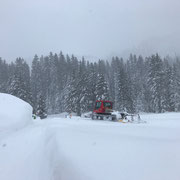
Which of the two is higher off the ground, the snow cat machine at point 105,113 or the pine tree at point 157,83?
the pine tree at point 157,83

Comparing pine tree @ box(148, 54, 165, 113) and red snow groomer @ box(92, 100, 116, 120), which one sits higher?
pine tree @ box(148, 54, 165, 113)

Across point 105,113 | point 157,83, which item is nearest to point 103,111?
point 105,113

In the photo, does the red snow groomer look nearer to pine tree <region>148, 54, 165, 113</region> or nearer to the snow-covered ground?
the snow-covered ground

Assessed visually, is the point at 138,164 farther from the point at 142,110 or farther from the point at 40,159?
the point at 142,110

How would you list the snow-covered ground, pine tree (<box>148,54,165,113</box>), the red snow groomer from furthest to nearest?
pine tree (<box>148,54,165,113</box>), the red snow groomer, the snow-covered ground

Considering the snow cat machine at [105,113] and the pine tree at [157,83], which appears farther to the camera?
the pine tree at [157,83]

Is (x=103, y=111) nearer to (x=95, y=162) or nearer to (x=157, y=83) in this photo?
(x=95, y=162)

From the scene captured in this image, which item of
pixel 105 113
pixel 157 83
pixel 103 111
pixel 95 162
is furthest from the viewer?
pixel 157 83

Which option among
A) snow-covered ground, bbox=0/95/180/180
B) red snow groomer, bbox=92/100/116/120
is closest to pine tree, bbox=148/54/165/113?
red snow groomer, bbox=92/100/116/120

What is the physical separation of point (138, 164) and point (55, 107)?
5271cm

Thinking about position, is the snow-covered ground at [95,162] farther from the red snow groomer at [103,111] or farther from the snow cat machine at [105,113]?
the red snow groomer at [103,111]

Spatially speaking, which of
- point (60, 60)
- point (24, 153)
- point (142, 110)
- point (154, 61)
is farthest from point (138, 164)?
point (60, 60)

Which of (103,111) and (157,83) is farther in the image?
(157,83)

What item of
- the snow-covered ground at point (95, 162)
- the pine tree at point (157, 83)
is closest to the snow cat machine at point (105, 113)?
the snow-covered ground at point (95, 162)
